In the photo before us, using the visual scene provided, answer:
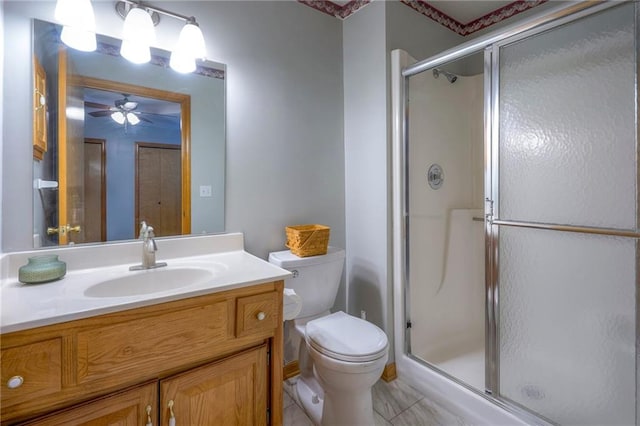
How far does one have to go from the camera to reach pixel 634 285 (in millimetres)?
1172

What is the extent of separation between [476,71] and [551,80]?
92 centimetres

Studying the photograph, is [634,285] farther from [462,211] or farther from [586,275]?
[462,211]

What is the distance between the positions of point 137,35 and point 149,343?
1233 millimetres

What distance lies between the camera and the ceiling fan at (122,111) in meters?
1.28

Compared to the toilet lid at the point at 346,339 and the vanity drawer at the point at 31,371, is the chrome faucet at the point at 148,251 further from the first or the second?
the toilet lid at the point at 346,339

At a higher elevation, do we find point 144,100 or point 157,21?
point 157,21

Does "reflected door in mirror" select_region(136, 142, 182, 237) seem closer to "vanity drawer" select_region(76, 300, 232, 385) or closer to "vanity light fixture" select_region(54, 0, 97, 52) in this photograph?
"vanity light fixture" select_region(54, 0, 97, 52)

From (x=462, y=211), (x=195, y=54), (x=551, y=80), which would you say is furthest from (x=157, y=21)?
(x=462, y=211)

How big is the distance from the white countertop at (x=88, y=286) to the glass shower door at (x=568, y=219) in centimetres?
116

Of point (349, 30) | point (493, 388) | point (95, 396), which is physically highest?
point (349, 30)

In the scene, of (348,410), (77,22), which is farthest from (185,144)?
(348,410)

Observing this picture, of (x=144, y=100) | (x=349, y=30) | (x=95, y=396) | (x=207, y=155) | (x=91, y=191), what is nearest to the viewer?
(x=95, y=396)

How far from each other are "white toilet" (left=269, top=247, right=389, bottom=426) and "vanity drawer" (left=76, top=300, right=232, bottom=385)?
0.52 metres

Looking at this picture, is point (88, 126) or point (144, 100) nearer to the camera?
point (88, 126)
